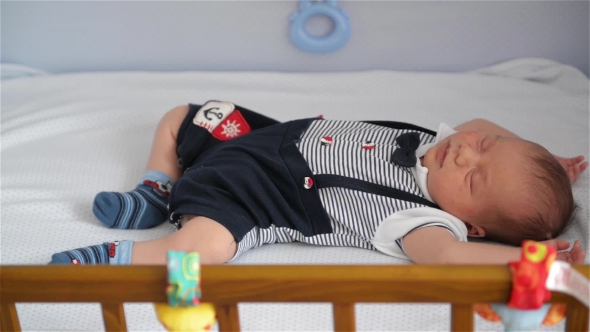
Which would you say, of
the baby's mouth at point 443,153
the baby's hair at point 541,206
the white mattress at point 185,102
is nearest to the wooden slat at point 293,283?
the white mattress at point 185,102

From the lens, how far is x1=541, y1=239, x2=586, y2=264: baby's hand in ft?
3.23

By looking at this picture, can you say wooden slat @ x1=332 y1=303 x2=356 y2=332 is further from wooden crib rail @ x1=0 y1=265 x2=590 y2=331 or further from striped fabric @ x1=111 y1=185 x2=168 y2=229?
striped fabric @ x1=111 y1=185 x2=168 y2=229

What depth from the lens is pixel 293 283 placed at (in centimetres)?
67

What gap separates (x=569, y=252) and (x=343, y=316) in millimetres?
487

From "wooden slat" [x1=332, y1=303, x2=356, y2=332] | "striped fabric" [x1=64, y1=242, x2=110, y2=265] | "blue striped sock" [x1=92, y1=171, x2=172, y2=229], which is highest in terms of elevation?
"wooden slat" [x1=332, y1=303, x2=356, y2=332]

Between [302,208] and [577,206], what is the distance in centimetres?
48

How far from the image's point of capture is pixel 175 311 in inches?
27.8

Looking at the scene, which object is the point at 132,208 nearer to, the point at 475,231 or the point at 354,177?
the point at 354,177

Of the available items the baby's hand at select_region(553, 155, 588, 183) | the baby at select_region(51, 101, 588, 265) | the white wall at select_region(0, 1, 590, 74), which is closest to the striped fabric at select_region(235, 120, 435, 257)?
the baby at select_region(51, 101, 588, 265)

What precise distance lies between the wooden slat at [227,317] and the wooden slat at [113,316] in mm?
105

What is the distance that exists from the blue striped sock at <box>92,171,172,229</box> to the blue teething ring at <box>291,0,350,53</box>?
0.67m

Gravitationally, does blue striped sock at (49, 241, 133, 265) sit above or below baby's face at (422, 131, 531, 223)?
below

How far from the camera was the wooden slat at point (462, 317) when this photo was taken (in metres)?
0.68

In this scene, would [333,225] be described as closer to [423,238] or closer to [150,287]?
[423,238]
